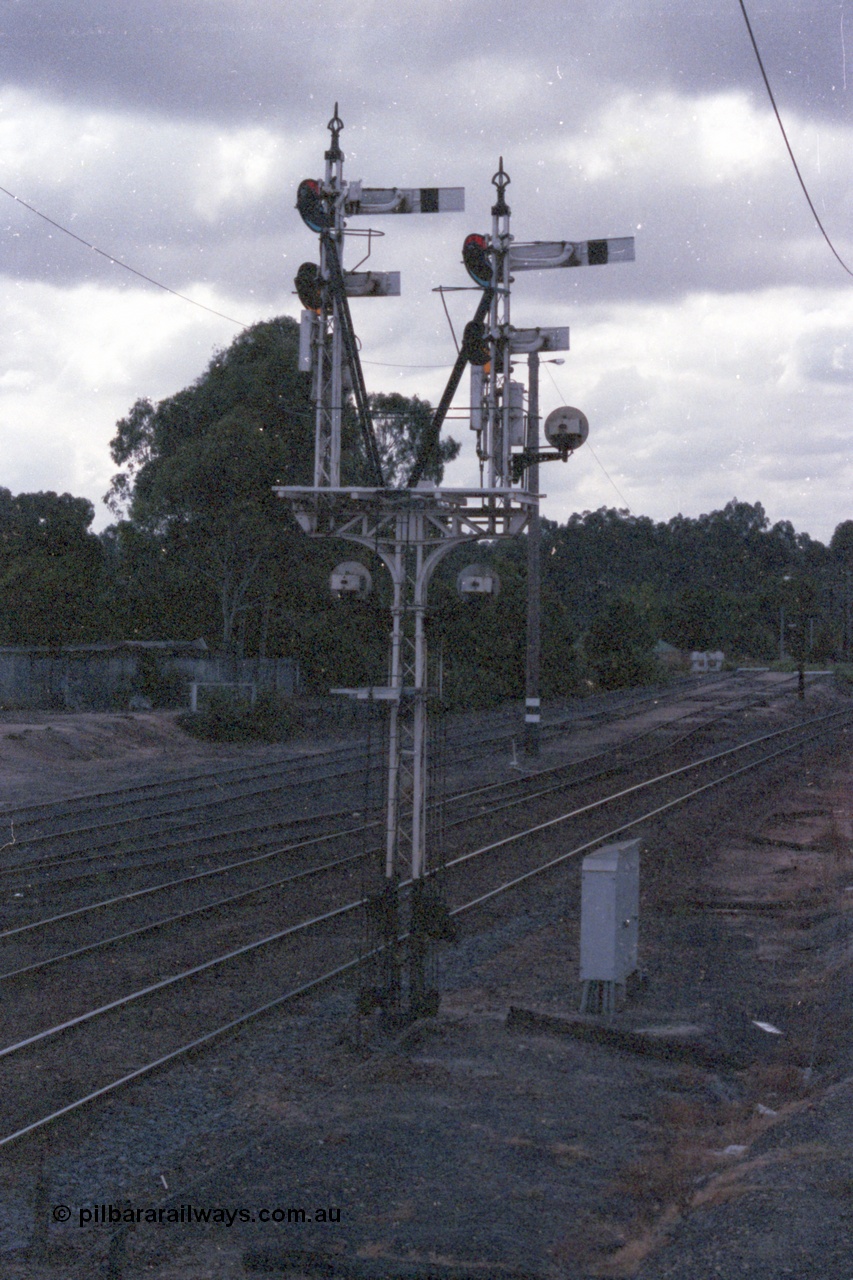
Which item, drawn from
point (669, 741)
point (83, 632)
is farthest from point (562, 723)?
point (83, 632)

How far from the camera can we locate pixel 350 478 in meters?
42.8

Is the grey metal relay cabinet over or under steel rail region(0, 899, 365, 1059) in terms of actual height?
over

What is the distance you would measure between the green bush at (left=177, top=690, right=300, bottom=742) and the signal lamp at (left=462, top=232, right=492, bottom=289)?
26751 mm

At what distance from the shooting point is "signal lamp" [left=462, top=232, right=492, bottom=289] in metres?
10.5

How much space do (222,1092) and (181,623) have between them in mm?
41114

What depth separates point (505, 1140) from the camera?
7129 mm

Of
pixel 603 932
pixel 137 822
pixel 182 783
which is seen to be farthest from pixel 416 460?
pixel 182 783

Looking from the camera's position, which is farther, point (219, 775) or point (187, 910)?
point (219, 775)

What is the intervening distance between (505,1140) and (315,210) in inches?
285

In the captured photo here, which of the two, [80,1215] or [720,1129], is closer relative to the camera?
[80,1215]

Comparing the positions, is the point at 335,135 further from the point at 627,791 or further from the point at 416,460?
the point at 627,791

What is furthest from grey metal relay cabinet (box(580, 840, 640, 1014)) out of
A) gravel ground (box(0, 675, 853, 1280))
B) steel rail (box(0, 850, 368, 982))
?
steel rail (box(0, 850, 368, 982))

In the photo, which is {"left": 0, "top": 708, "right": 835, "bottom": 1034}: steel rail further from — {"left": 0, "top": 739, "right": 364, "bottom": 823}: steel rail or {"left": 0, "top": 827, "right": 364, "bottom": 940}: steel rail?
{"left": 0, "top": 739, "right": 364, "bottom": 823}: steel rail

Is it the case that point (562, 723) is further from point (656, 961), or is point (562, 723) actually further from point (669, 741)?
point (656, 961)
